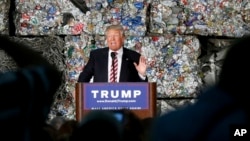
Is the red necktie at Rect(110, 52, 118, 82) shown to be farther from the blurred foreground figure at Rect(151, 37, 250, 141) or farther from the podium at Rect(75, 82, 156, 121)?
the blurred foreground figure at Rect(151, 37, 250, 141)

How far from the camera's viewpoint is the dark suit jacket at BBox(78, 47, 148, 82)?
18.4 ft

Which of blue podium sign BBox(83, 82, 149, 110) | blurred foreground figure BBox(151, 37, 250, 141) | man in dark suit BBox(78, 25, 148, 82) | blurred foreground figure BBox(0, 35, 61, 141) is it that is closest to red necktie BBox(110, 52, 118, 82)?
man in dark suit BBox(78, 25, 148, 82)

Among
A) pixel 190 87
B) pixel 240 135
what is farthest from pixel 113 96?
pixel 240 135

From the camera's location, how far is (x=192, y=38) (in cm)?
688

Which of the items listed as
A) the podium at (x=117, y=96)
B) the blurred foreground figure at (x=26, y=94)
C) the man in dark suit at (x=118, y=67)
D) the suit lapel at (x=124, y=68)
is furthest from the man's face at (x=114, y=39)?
the blurred foreground figure at (x=26, y=94)

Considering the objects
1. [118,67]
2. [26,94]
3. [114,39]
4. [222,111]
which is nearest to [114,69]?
[118,67]

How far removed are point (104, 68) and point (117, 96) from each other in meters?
0.63

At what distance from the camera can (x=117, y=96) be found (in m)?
Answer: 5.04

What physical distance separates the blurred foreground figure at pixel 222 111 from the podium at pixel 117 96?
12.8ft

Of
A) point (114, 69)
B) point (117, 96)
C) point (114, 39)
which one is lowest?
point (117, 96)

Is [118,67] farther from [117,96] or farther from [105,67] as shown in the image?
[117,96]

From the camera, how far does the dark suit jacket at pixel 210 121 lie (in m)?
1.03

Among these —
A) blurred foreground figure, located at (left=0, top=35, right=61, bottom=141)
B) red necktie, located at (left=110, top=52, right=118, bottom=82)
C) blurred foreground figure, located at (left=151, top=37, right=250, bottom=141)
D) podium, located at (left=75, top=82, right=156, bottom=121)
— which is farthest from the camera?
red necktie, located at (left=110, top=52, right=118, bottom=82)

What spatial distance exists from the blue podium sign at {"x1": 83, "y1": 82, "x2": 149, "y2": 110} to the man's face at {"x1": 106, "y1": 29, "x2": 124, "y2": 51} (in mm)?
659
